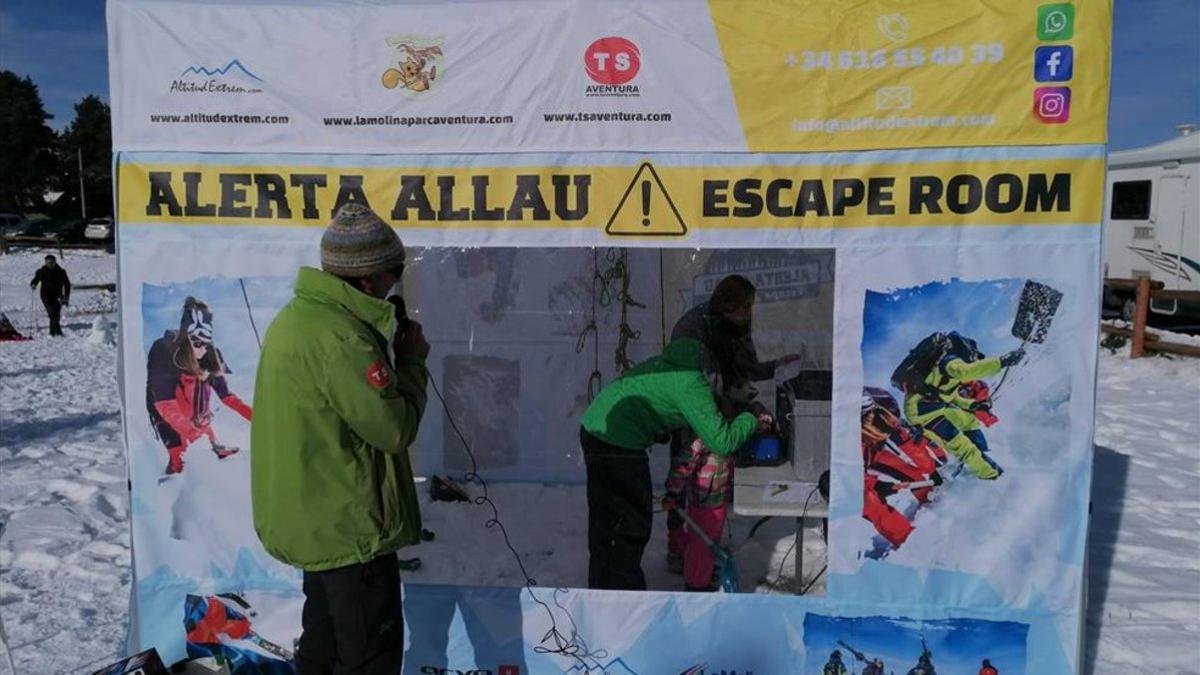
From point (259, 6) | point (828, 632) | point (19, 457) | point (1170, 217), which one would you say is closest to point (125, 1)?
point (259, 6)

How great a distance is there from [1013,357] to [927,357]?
0.90 ft

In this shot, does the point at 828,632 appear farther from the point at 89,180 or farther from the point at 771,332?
the point at 89,180

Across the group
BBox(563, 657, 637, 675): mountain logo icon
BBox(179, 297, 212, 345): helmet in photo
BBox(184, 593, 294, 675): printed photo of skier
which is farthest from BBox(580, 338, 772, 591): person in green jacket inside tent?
BBox(179, 297, 212, 345): helmet in photo

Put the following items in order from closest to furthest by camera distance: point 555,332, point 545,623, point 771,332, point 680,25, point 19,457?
point 680,25 → point 545,623 → point 771,332 → point 555,332 → point 19,457

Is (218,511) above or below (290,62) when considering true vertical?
below

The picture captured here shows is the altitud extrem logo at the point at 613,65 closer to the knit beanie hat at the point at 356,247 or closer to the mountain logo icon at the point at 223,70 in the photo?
the knit beanie hat at the point at 356,247

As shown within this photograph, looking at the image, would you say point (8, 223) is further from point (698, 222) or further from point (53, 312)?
point (698, 222)

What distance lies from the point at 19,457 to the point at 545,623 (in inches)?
212

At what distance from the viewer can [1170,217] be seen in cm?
1286

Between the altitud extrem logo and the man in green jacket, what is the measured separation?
990mm

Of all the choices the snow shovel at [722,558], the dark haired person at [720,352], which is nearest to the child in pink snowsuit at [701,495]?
the dark haired person at [720,352]

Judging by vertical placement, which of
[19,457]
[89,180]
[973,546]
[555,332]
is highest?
[89,180]

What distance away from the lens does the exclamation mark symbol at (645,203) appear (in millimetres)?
3031

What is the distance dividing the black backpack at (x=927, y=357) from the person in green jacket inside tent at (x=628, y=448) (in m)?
0.91
